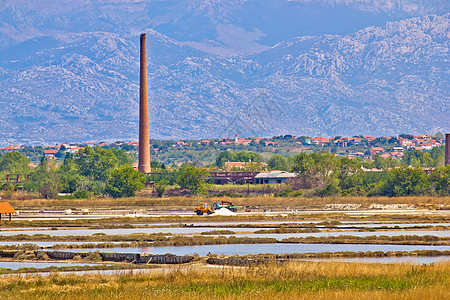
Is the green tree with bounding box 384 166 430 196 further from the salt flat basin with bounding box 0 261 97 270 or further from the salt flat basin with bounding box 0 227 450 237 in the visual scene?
the salt flat basin with bounding box 0 261 97 270

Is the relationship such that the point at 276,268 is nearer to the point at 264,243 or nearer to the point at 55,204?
the point at 264,243

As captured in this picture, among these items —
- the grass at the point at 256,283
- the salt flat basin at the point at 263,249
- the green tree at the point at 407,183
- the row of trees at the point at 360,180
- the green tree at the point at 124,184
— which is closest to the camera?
the grass at the point at 256,283

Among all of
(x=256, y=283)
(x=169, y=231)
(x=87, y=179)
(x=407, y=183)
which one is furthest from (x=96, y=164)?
(x=256, y=283)

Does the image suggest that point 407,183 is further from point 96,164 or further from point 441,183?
point 96,164

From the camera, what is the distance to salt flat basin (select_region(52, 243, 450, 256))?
45062 millimetres

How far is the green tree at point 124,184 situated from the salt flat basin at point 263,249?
249 ft

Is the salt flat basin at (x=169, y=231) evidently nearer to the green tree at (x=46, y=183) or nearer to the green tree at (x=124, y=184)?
the green tree at (x=124, y=184)

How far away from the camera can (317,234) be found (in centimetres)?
5647

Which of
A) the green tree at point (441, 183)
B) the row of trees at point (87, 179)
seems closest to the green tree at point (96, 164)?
the row of trees at point (87, 179)

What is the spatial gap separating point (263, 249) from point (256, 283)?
16244mm

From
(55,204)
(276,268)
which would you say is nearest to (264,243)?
(276,268)

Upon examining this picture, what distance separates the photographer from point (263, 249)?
46.0 metres

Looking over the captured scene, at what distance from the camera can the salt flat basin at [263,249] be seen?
4506 cm

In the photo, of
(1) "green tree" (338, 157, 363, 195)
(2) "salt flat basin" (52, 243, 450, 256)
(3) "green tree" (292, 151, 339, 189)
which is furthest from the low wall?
(3) "green tree" (292, 151, 339, 189)
